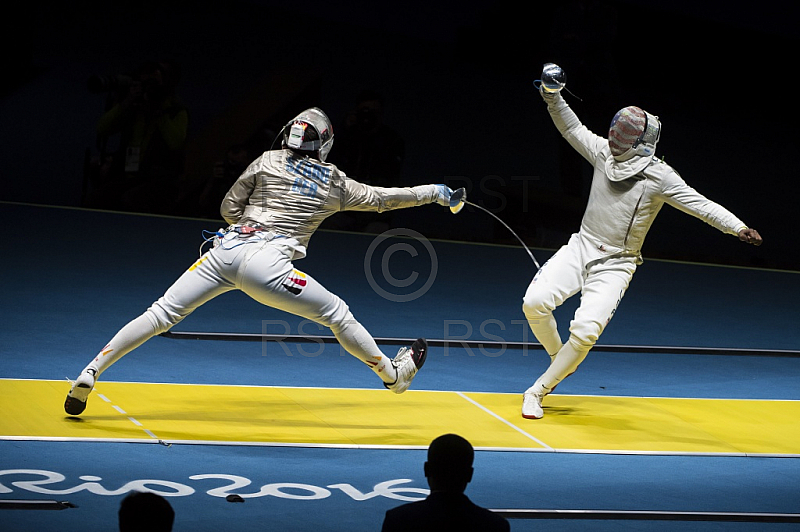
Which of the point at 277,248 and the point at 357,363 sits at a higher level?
the point at 277,248

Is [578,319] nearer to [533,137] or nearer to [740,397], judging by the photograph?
[740,397]

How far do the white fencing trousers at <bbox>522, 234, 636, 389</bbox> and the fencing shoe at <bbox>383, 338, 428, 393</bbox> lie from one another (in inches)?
22.0

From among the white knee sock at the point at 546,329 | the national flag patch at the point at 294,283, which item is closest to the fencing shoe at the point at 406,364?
the white knee sock at the point at 546,329

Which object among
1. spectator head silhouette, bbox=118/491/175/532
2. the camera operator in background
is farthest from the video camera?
spectator head silhouette, bbox=118/491/175/532

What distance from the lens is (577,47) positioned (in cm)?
1213

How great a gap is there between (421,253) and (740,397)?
199 inches

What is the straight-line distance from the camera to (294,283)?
192 inches

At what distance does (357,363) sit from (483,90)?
6262 mm

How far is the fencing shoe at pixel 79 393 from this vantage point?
4.75m

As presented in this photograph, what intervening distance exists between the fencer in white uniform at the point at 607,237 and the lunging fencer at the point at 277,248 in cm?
82

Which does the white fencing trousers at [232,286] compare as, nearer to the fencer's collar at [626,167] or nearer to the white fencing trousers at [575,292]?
the white fencing trousers at [575,292]

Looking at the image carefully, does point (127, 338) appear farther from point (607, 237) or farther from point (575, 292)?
point (607, 237)

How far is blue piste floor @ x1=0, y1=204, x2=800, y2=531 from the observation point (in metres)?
4.05

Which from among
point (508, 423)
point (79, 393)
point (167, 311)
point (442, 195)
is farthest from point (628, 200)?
point (79, 393)
